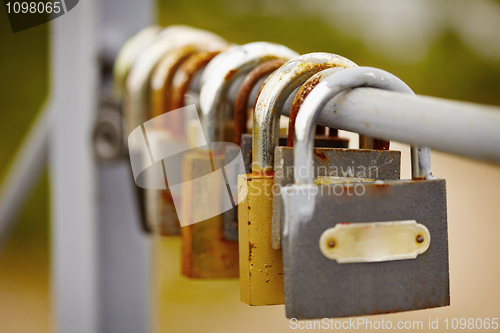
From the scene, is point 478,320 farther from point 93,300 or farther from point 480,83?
point 93,300

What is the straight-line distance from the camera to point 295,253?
27cm

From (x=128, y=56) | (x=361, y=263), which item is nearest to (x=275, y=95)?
(x=361, y=263)

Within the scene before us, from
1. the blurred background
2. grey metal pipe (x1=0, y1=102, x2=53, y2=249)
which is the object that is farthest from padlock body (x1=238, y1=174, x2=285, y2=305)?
the blurred background

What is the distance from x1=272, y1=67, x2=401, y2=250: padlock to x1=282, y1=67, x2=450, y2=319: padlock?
17 mm

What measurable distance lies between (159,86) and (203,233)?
20cm

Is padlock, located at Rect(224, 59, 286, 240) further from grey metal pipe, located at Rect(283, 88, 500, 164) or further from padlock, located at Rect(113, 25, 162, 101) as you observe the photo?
padlock, located at Rect(113, 25, 162, 101)

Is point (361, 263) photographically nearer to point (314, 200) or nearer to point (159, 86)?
point (314, 200)

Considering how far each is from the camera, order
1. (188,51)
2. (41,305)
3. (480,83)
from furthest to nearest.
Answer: (480,83), (41,305), (188,51)

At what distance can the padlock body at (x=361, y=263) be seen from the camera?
0.88 ft

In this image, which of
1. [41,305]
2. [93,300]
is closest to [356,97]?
[93,300]

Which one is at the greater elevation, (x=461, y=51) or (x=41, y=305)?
(x=461, y=51)

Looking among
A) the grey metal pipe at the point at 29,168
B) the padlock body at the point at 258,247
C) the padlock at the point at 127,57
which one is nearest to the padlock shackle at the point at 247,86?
the padlock body at the point at 258,247

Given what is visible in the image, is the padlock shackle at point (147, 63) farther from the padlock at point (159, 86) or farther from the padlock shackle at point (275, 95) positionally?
the padlock shackle at point (275, 95)

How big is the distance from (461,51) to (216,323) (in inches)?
120
